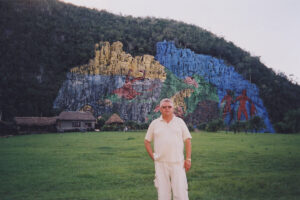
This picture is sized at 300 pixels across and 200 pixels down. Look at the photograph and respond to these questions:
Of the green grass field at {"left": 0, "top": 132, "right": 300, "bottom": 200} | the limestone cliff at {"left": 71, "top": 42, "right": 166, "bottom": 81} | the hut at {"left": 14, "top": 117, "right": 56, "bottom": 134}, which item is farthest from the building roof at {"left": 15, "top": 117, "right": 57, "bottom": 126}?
the green grass field at {"left": 0, "top": 132, "right": 300, "bottom": 200}

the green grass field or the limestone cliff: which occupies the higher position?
the limestone cliff

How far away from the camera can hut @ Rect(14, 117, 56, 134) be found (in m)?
39.4

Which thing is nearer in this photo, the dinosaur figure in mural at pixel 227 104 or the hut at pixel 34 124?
the hut at pixel 34 124

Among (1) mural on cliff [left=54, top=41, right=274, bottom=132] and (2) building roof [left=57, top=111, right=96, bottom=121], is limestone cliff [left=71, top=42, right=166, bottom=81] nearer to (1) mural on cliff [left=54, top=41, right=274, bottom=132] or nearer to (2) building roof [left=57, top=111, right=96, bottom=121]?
(1) mural on cliff [left=54, top=41, right=274, bottom=132]

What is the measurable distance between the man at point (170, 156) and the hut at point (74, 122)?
3986 centimetres

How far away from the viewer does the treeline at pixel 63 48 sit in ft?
→ 158

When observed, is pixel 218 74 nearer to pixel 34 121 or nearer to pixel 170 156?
pixel 34 121

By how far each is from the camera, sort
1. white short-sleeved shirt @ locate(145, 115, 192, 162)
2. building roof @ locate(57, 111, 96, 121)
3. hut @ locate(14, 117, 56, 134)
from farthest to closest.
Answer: building roof @ locate(57, 111, 96, 121) < hut @ locate(14, 117, 56, 134) < white short-sleeved shirt @ locate(145, 115, 192, 162)

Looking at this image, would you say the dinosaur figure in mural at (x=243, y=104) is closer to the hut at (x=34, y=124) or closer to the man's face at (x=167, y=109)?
the hut at (x=34, y=124)

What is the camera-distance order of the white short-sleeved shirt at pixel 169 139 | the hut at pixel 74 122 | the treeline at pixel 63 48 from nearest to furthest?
the white short-sleeved shirt at pixel 169 139
the hut at pixel 74 122
the treeline at pixel 63 48

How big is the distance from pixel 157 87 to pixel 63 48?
888 inches

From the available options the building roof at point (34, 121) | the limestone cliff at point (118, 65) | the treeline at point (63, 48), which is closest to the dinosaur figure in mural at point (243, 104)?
the treeline at point (63, 48)

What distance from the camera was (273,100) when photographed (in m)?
56.2

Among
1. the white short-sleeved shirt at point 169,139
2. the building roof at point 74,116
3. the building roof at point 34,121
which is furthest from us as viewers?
the building roof at point 74,116
